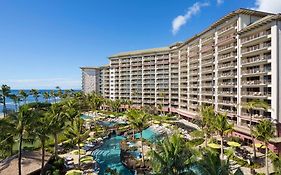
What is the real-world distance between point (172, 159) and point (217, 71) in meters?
46.2

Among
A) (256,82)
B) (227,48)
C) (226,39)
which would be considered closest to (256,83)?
(256,82)

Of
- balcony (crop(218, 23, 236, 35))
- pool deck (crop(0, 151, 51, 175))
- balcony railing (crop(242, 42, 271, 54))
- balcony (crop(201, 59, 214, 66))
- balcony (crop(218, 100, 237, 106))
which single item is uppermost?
balcony (crop(218, 23, 236, 35))

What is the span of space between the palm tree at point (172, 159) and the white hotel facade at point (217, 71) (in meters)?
24.6

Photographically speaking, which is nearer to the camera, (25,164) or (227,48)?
(25,164)

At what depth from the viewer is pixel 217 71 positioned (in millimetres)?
60875

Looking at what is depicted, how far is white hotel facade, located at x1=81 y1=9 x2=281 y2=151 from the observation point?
41.7m

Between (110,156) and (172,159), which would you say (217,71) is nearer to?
(110,156)

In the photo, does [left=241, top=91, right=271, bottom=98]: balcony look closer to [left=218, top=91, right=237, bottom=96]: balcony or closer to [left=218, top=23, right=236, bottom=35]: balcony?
[left=218, top=91, right=237, bottom=96]: balcony

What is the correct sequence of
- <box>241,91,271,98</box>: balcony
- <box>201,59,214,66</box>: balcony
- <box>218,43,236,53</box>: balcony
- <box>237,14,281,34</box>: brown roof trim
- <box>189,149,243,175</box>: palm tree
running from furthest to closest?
<box>201,59,214,66</box>: balcony, <box>218,43,236,53</box>: balcony, <box>241,91,271,98</box>: balcony, <box>237,14,281,34</box>: brown roof trim, <box>189,149,243,175</box>: palm tree

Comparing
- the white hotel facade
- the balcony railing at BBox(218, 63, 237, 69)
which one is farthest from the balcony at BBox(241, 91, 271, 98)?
the balcony railing at BBox(218, 63, 237, 69)

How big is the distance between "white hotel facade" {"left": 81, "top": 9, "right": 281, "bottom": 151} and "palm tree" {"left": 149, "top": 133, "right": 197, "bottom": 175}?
24618 millimetres

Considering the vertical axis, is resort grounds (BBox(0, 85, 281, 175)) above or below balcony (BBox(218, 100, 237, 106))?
below

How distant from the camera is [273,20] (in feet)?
131

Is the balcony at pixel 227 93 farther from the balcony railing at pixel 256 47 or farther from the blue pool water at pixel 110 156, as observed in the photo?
the blue pool water at pixel 110 156
